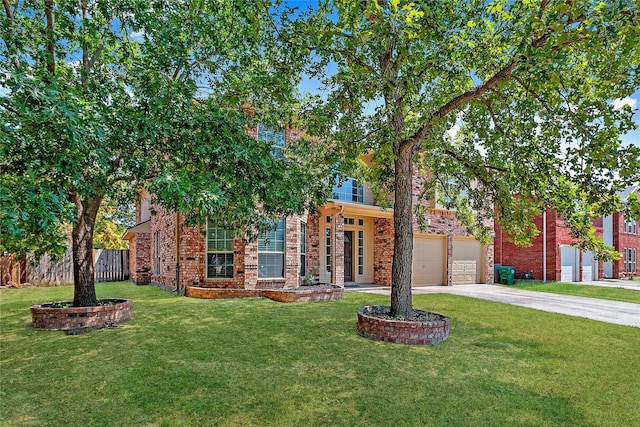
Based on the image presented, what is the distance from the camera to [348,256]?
15141 millimetres

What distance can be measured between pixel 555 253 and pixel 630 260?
9.93 meters

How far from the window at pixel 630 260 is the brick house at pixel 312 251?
12896 millimetres

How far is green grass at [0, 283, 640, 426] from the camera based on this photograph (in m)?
3.37

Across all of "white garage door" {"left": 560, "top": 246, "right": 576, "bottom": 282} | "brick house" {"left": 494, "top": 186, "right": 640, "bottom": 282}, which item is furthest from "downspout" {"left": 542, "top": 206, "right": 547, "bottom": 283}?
"white garage door" {"left": 560, "top": 246, "right": 576, "bottom": 282}

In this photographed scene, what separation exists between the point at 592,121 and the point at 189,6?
684 centimetres

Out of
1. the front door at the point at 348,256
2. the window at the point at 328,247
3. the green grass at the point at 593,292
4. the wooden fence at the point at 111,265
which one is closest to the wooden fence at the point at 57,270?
the wooden fence at the point at 111,265

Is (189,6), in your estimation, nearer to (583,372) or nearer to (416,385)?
(416,385)

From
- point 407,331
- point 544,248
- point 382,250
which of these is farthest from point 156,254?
point 544,248

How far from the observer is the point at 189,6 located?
6.14 m

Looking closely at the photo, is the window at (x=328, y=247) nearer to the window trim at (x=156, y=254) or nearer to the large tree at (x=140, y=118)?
the large tree at (x=140, y=118)

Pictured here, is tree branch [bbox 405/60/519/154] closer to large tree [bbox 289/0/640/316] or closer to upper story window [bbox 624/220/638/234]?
large tree [bbox 289/0/640/316]

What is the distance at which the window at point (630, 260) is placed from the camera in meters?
23.5

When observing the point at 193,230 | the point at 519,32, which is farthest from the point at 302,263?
the point at 519,32

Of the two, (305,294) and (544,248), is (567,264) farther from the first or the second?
(305,294)
